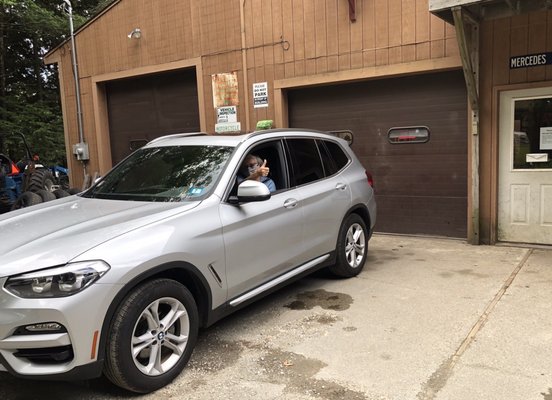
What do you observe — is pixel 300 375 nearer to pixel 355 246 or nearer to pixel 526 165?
pixel 355 246

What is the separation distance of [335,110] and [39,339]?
6528 millimetres

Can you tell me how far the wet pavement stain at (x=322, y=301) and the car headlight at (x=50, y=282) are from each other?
2395 millimetres

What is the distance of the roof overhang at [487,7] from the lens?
18.2 feet

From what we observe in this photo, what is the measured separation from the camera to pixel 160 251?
3.13 meters

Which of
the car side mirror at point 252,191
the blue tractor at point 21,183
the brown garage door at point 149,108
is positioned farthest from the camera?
the brown garage door at point 149,108

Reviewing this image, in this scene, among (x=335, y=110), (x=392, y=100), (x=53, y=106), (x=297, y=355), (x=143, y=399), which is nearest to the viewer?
(x=143, y=399)

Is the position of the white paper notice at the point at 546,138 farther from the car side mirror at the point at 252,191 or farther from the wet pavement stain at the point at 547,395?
the car side mirror at the point at 252,191

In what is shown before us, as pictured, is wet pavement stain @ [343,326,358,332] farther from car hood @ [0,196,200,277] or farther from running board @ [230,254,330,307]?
car hood @ [0,196,200,277]

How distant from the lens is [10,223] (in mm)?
3510

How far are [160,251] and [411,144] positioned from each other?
18.1 ft

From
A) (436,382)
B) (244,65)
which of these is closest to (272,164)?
(436,382)

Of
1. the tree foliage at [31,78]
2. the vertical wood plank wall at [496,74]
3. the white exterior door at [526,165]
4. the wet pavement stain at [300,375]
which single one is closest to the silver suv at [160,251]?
the wet pavement stain at [300,375]

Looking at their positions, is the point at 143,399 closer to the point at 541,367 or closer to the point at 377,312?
the point at 377,312

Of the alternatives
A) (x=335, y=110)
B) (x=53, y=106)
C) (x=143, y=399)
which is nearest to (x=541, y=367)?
(x=143, y=399)
